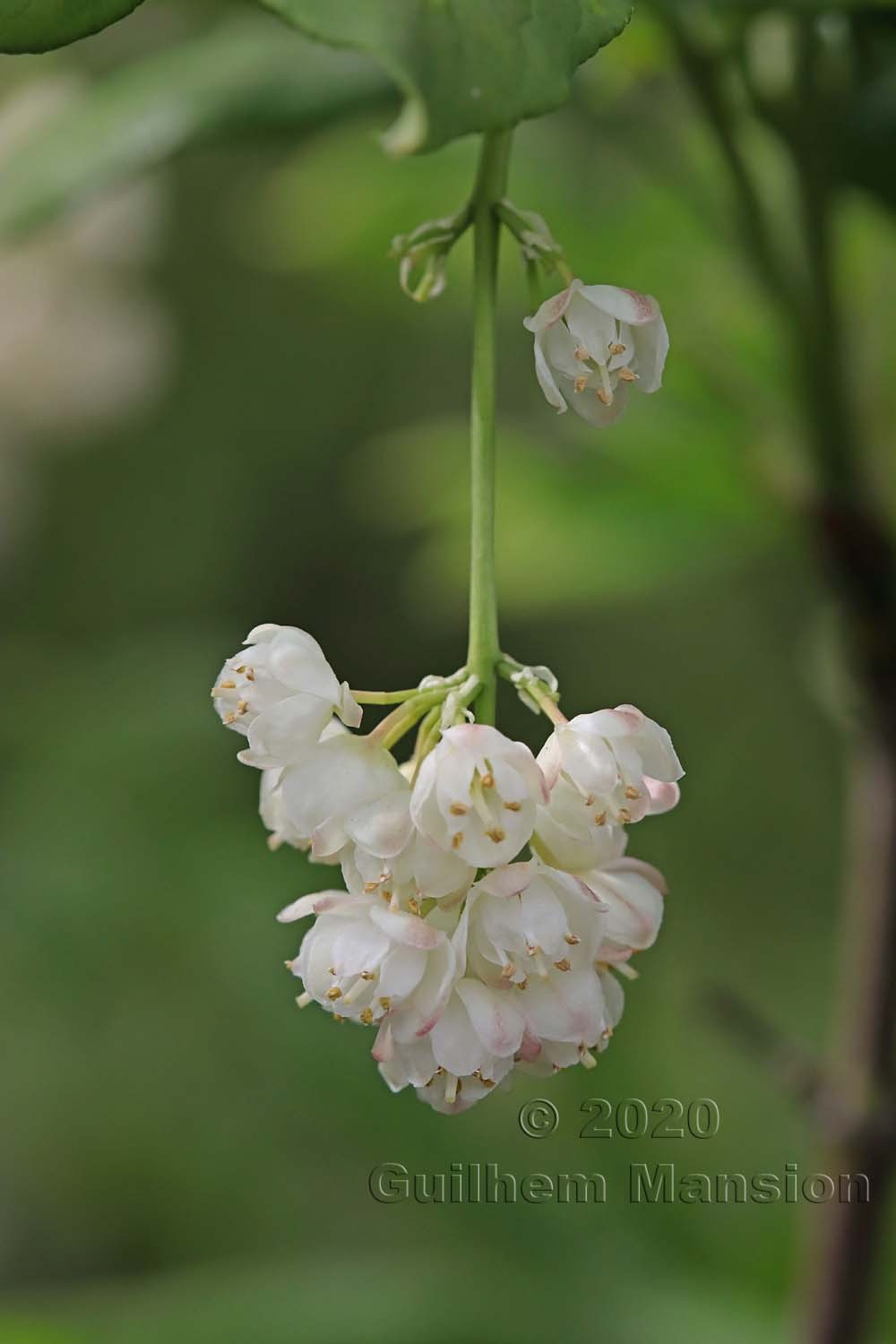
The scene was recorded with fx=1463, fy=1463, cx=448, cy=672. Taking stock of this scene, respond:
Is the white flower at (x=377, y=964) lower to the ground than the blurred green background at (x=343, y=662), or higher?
higher

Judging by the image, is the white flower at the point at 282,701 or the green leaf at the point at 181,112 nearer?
the white flower at the point at 282,701

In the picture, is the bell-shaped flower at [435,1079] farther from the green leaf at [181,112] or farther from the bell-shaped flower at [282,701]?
the green leaf at [181,112]

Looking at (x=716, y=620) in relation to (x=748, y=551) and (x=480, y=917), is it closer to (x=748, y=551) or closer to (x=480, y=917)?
(x=748, y=551)

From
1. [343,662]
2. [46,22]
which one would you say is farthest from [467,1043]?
[343,662]

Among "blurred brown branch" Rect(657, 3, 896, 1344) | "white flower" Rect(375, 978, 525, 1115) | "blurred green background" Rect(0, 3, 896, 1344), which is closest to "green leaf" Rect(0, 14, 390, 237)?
"blurred green background" Rect(0, 3, 896, 1344)

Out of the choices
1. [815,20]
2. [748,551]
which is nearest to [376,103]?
[815,20]

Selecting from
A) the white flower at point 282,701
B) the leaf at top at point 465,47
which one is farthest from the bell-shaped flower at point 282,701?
the leaf at top at point 465,47
